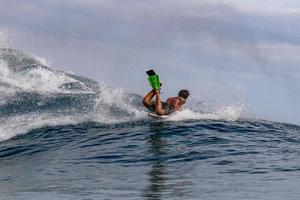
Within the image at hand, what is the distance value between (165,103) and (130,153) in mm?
7502

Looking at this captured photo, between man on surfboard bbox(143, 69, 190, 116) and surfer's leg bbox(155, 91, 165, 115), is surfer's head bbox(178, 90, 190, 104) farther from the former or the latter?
surfer's leg bbox(155, 91, 165, 115)

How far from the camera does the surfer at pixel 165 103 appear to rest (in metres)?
24.6

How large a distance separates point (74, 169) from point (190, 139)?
602 cm

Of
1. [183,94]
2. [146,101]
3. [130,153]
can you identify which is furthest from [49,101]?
[130,153]

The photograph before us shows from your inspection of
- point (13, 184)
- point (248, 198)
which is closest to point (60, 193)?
point (13, 184)

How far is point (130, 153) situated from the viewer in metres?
18.1

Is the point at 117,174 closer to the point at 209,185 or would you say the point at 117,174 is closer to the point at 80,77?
the point at 209,185

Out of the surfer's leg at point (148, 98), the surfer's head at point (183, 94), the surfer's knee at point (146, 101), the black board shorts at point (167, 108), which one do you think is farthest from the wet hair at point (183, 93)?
the surfer's knee at point (146, 101)

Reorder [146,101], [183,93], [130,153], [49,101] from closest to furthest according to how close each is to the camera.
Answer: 1. [130,153]
2. [146,101]
3. [183,93]
4. [49,101]

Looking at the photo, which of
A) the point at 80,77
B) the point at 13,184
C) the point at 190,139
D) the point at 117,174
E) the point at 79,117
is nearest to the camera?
the point at 13,184

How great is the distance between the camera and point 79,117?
1084 inches

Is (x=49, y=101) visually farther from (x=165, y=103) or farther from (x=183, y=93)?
(x=183, y=93)

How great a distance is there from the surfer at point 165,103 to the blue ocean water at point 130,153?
18.1 inches

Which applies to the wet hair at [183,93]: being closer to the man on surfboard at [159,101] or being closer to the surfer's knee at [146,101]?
the man on surfboard at [159,101]
